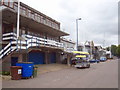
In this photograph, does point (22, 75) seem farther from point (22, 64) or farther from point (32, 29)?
point (32, 29)

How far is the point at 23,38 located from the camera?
608 inches

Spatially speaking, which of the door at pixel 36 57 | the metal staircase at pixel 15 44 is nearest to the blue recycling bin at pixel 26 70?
the metal staircase at pixel 15 44

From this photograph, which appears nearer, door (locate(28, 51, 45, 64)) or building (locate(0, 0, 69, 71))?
building (locate(0, 0, 69, 71))

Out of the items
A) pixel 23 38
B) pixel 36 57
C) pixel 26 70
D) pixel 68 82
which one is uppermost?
pixel 23 38

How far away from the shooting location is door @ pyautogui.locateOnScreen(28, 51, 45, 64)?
2203 centimetres

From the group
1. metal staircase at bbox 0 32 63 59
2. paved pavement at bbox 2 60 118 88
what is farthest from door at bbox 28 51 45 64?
paved pavement at bbox 2 60 118 88

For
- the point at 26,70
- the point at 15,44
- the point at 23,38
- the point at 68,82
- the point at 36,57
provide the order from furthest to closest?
the point at 36,57
the point at 23,38
the point at 15,44
the point at 26,70
the point at 68,82

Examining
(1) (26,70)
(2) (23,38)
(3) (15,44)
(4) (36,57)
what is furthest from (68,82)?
(4) (36,57)

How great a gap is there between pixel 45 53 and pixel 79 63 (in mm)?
6516

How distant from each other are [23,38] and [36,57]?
332 inches

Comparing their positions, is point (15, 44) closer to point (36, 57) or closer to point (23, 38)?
point (23, 38)

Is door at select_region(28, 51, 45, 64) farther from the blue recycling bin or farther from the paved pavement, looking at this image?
the paved pavement

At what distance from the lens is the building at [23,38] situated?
14.2 m

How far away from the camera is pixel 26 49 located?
47.5 feet
